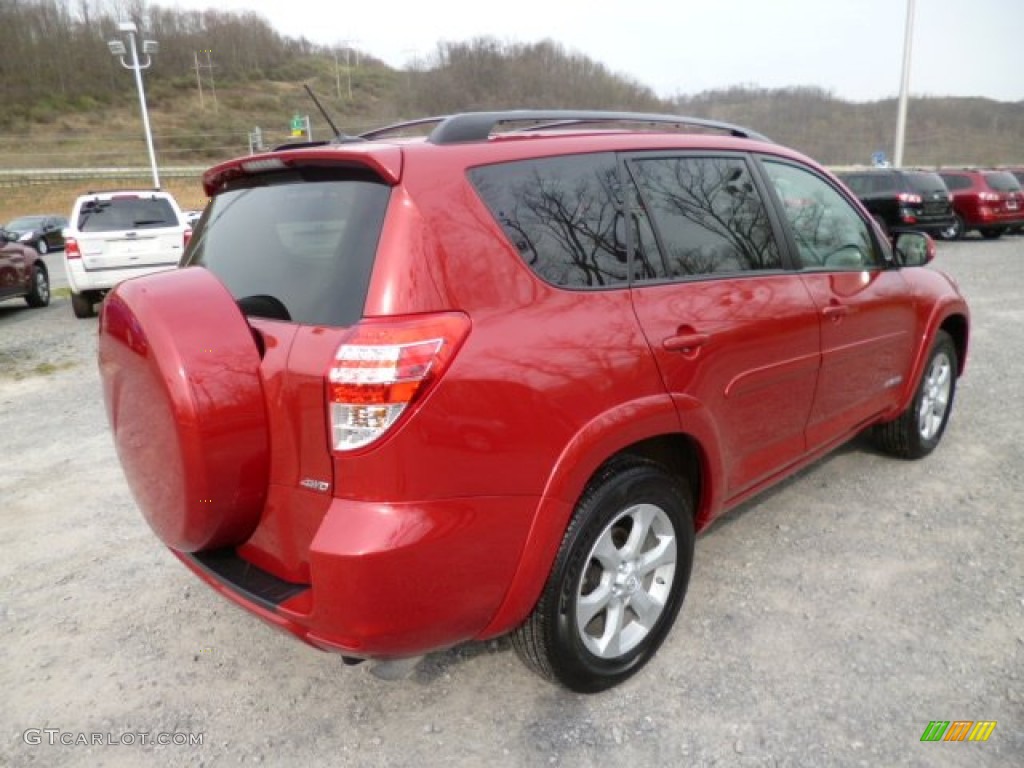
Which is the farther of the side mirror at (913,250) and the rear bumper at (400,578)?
the side mirror at (913,250)

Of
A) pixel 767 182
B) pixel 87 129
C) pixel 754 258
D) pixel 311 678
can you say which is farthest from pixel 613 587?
pixel 87 129

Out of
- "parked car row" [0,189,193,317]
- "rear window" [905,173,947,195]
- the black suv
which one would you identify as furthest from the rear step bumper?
"rear window" [905,173,947,195]

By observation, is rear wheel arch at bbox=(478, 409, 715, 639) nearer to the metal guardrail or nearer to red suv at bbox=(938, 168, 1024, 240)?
red suv at bbox=(938, 168, 1024, 240)

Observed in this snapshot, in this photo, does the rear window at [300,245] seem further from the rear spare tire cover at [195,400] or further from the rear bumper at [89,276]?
the rear bumper at [89,276]

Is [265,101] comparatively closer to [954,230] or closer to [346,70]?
[346,70]

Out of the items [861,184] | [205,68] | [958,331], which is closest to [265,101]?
[205,68]

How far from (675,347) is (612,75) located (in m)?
77.7

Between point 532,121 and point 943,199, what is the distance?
673 inches

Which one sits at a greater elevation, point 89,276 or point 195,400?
point 195,400

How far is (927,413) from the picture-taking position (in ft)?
14.3

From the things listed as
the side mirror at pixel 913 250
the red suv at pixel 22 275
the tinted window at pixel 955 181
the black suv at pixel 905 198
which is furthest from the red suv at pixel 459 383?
the tinted window at pixel 955 181

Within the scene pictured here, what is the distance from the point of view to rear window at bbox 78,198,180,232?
9.98 metres

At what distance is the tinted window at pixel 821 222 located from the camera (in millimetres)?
3197

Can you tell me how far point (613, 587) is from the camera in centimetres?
244
